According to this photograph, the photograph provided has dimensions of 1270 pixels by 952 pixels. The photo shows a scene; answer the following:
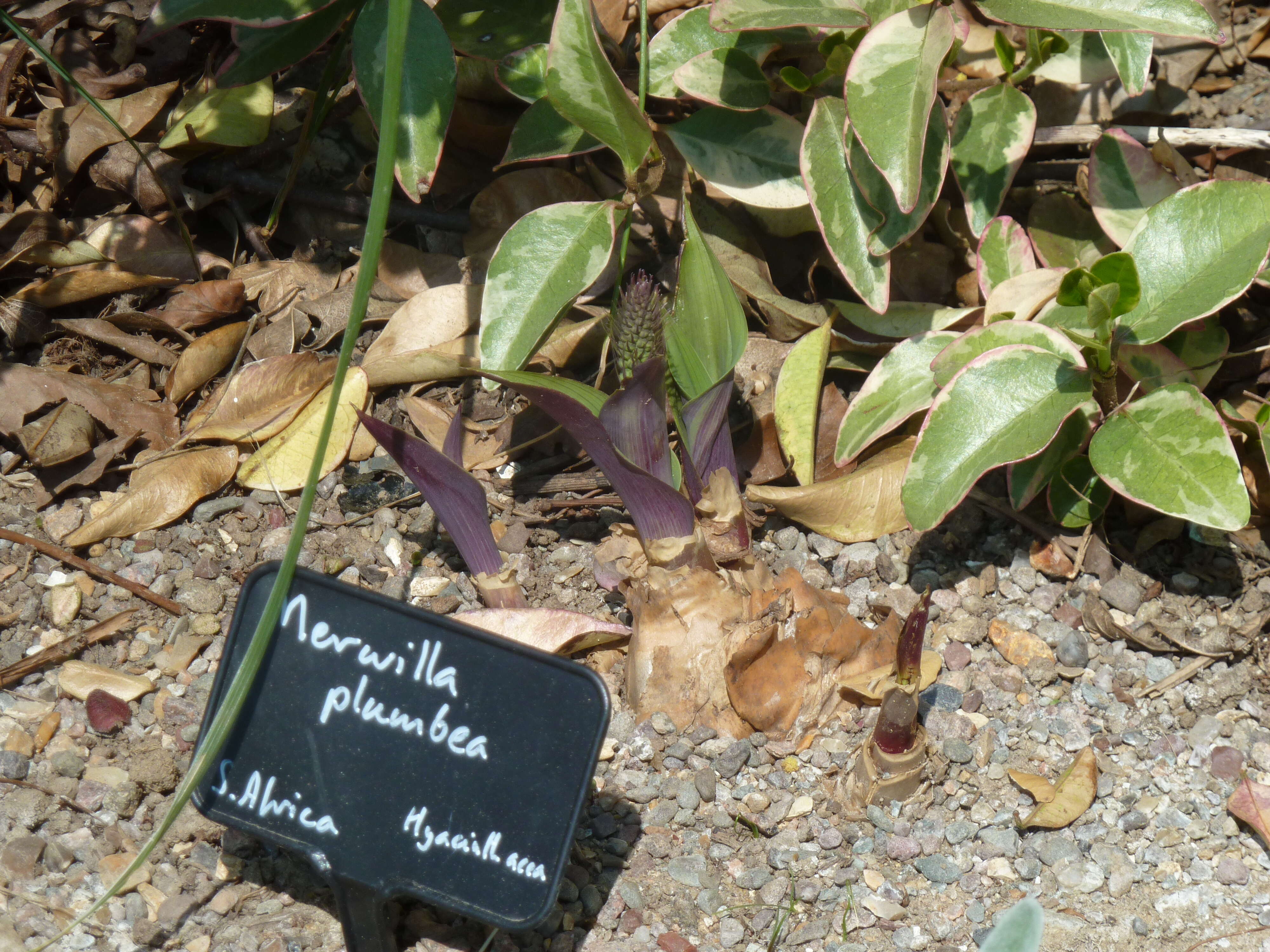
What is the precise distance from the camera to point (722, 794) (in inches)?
44.6

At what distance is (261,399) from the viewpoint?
4.75 ft

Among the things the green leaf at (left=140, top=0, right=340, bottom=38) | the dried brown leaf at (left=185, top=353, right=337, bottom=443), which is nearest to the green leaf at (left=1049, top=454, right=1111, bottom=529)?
the dried brown leaf at (left=185, top=353, right=337, bottom=443)

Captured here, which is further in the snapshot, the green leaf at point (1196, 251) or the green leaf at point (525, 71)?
the green leaf at point (525, 71)

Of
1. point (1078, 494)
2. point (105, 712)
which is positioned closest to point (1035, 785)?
point (1078, 494)

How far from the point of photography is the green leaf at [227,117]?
1.54 meters

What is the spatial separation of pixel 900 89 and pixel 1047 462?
48 centimetres

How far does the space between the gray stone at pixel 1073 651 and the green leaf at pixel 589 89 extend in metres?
0.77

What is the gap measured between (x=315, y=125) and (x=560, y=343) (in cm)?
49

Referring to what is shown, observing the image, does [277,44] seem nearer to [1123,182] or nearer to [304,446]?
[304,446]

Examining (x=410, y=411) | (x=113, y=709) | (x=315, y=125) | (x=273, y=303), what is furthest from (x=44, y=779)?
(x=315, y=125)

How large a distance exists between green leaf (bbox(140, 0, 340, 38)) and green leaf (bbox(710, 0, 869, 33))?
50cm

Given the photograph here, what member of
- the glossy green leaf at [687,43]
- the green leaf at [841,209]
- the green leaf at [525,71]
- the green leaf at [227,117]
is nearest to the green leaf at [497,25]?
the green leaf at [525,71]

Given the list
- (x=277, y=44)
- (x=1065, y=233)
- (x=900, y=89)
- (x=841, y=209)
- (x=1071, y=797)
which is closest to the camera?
(x=1071, y=797)

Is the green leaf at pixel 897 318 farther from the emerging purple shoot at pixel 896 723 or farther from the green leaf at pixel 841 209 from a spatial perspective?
the emerging purple shoot at pixel 896 723
